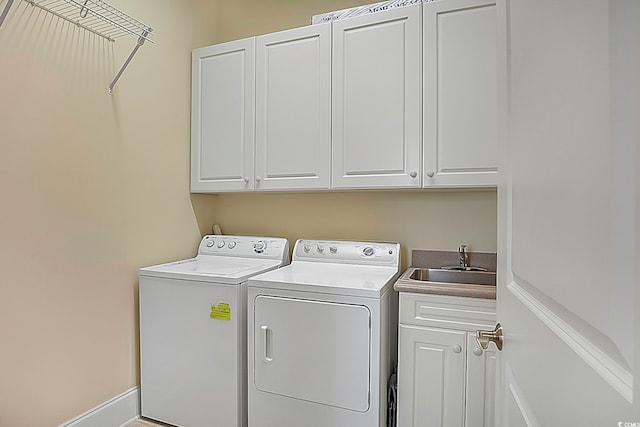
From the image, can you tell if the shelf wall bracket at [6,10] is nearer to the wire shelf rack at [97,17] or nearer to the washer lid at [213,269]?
the wire shelf rack at [97,17]

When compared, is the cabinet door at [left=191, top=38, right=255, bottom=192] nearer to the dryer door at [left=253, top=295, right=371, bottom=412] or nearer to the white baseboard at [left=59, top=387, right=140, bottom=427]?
the dryer door at [left=253, top=295, right=371, bottom=412]

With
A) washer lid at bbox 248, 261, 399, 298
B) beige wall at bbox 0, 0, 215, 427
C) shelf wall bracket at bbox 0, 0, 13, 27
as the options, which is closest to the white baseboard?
beige wall at bbox 0, 0, 215, 427

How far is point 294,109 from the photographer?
2.24m

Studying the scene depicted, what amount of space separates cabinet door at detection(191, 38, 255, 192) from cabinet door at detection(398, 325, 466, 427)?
1.37m

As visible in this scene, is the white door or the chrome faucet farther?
the chrome faucet

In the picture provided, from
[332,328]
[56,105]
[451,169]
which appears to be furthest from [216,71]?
[332,328]

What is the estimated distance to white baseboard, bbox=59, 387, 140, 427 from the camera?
1826 mm

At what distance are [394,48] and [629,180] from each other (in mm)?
1874

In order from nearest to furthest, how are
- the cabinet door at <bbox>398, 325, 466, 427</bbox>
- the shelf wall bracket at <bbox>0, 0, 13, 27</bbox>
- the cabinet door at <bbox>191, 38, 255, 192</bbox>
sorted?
the shelf wall bracket at <bbox>0, 0, 13, 27</bbox>
the cabinet door at <bbox>398, 325, 466, 427</bbox>
the cabinet door at <bbox>191, 38, 255, 192</bbox>

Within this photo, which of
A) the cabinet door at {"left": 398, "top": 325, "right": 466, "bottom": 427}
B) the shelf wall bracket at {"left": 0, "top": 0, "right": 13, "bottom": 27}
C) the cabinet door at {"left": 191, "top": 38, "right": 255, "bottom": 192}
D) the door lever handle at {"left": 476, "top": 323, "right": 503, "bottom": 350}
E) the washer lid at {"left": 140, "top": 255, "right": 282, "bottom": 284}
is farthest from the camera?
the cabinet door at {"left": 191, "top": 38, "right": 255, "bottom": 192}

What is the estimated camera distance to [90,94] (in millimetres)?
1859

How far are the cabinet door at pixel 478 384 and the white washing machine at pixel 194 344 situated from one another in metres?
1.11

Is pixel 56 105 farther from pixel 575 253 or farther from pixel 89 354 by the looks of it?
pixel 575 253

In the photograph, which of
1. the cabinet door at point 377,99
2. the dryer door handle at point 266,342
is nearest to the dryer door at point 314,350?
the dryer door handle at point 266,342
